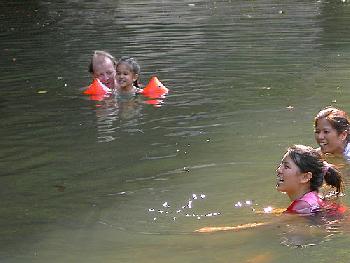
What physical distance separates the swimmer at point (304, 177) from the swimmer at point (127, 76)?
5770 millimetres

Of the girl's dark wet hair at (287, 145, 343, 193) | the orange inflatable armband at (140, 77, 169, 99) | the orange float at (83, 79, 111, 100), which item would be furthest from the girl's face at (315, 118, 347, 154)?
the orange float at (83, 79, 111, 100)

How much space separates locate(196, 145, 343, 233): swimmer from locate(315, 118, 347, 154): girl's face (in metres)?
1.48

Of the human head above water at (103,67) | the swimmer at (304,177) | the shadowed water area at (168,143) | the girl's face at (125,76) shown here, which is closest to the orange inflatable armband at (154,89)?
the shadowed water area at (168,143)

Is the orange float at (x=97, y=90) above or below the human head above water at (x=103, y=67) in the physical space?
below

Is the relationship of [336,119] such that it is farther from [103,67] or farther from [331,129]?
[103,67]

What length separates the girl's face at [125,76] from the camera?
1250 cm

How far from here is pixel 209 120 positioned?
34.9ft

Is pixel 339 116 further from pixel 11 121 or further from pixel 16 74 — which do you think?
pixel 16 74

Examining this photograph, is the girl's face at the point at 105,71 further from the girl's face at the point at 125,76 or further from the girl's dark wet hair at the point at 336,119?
the girl's dark wet hair at the point at 336,119

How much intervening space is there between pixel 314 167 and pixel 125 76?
234 inches

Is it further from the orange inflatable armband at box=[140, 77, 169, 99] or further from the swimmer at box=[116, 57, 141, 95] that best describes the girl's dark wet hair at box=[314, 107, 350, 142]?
→ the swimmer at box=[116, 57, 141, 95]

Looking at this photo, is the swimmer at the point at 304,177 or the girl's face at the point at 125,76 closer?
the swimmer at the point at 304,177

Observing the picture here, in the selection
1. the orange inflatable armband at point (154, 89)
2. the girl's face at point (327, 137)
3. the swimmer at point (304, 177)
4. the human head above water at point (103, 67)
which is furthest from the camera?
the human head above water at point (103, 67)

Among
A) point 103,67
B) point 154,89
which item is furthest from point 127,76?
point 103,67
